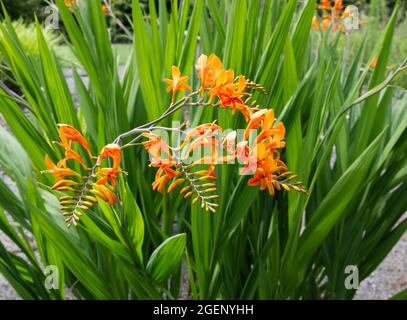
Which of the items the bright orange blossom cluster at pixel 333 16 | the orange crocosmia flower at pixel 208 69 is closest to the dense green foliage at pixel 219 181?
the orange crocosmia flower at pixel 208 69

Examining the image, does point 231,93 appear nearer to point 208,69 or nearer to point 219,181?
point 208,69

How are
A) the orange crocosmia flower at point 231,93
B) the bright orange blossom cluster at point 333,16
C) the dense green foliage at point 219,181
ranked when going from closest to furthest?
the orange crocosmia flower at point 231,93 < the dense green foliage at point 219,181 < the bright orange blossom cluster at point 333,16

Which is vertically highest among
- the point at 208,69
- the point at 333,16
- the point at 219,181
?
the point at 208,69

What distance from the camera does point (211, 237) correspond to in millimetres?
905

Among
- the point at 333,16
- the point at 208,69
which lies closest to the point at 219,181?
the point at 208,69

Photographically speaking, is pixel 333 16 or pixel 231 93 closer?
pixel 231 93

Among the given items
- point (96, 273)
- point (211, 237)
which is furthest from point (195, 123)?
point (96, 273)

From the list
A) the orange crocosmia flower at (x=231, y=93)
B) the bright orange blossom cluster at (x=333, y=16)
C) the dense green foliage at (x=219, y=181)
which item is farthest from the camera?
the bright orange blossom cluster at (x=333, y=16)

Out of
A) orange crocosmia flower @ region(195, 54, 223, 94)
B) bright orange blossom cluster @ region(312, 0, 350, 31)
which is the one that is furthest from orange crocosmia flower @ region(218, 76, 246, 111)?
bright orange blossom cluster @ region(312, 0, 350, 31)

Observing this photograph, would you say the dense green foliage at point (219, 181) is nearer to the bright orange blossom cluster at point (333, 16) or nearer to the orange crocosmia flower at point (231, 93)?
the orange crocosmia flower at point (231, 93)

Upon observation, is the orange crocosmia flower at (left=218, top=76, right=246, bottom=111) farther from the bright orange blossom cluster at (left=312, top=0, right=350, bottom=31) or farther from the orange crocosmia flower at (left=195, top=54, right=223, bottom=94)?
the bright orange blossom cluster at (left=312, top=0, right=350, bottom=31)

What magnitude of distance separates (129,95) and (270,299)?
0.50 metres

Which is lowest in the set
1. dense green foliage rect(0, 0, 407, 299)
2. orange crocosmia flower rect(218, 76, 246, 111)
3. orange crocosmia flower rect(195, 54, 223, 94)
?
dense green foliage rect(0, 0, 407, 299)

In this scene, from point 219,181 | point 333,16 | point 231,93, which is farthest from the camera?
point 333,16
